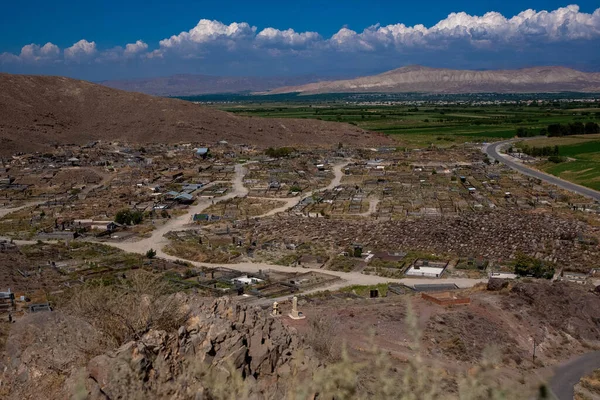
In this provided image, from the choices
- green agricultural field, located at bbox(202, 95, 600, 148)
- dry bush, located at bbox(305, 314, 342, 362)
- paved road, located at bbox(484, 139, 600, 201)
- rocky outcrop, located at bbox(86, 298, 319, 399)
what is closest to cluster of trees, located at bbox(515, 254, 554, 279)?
dry bush, located at bbox(305, 314, 342, 362)

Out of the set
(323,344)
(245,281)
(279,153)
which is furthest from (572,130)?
(323,344)

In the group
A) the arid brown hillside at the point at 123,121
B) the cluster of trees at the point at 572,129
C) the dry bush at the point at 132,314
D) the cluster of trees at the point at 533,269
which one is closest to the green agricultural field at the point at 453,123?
the cluster of trees at the point at 572,129

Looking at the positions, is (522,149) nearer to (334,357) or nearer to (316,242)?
(316,242)

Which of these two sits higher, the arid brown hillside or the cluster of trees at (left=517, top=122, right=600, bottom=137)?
the arid brown hillside

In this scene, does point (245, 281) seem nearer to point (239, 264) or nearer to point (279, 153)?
point (239, 264)

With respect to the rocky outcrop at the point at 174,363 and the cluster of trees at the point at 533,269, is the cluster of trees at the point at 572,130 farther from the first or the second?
the rocky outcrop at the point at 174,363

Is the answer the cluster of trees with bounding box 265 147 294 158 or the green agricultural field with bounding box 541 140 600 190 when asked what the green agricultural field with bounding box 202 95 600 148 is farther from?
the cluster of trees with bounding box 265 147 294 158
